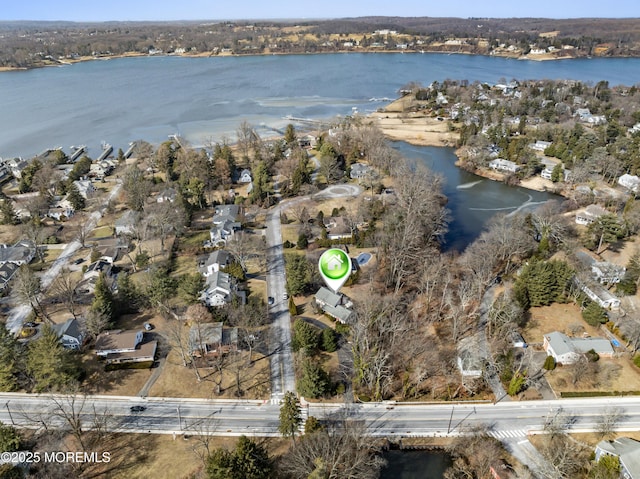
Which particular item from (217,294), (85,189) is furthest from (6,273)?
(217,294)

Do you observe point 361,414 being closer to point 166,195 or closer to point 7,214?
point 166,195

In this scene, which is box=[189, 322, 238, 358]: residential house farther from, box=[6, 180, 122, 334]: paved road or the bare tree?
box=[6, 180, 122, 334]: paved road

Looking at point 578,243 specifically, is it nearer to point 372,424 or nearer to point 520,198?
point 520,198

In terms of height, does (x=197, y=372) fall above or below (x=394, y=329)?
below

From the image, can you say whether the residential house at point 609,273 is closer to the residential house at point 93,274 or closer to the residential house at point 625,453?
the residential house at point 625,453

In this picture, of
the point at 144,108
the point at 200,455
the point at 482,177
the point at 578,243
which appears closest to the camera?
the point at 200,455

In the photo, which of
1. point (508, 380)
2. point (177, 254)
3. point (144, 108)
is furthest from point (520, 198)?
point (144, 108)

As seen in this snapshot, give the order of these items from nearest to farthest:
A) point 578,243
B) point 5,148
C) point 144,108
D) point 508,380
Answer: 1. point 508,380
2. point 578,243
3. point 5,148
4. point 144,108
